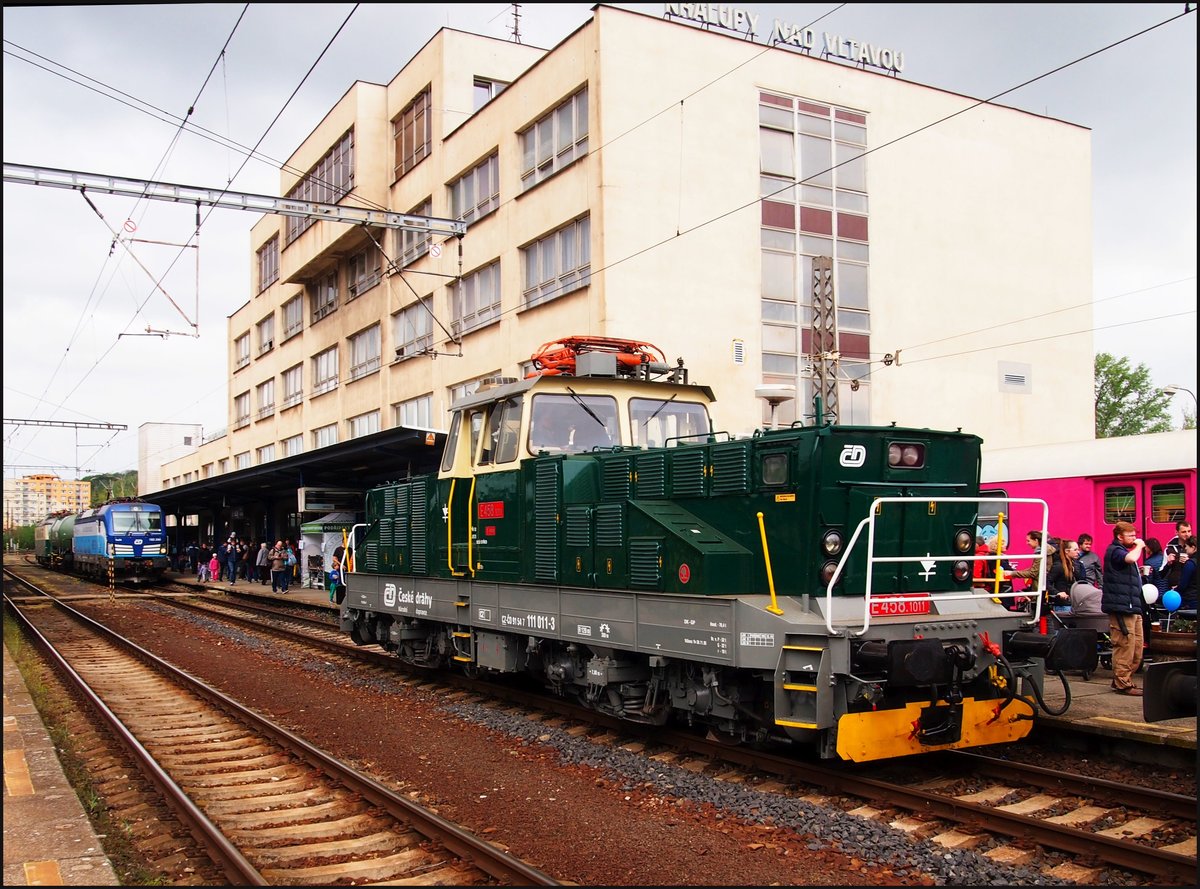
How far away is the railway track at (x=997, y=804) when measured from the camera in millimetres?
5996

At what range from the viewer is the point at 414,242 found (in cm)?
3284

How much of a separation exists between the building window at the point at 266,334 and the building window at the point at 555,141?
84.3 feet

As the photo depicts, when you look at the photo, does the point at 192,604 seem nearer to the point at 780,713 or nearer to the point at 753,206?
the point at 753,206

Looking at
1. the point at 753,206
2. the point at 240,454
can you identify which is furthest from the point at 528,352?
the point at 240,454

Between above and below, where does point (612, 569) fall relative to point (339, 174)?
below

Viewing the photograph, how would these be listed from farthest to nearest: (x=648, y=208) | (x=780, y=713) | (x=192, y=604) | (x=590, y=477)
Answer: (x=192, y=604)
(x=648, y=208)
(x=590, y=477)
(x=780, y=713)

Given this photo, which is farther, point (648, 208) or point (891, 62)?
point (891, 62)

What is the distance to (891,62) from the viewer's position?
95.0ft

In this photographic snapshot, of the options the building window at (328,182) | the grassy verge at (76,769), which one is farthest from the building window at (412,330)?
the grassy verge at (76,769)

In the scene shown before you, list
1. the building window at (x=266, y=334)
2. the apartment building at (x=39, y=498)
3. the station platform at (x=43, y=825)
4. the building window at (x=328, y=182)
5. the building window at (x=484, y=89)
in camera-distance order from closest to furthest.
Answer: the station platform at (x=43, y=825) → the building window at (x=484, y=89) → the building window at (x=328, y=182) → the building window at (x=266, y=334) → the apartment building at (x=39, y=498)

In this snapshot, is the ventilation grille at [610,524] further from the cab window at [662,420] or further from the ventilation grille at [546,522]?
the cab window at [662,420]

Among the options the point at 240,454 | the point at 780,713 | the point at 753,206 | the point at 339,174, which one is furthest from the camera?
the point at 240,454

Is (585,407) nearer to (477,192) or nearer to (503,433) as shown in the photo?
(503,433)

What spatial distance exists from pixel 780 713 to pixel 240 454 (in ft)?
166
